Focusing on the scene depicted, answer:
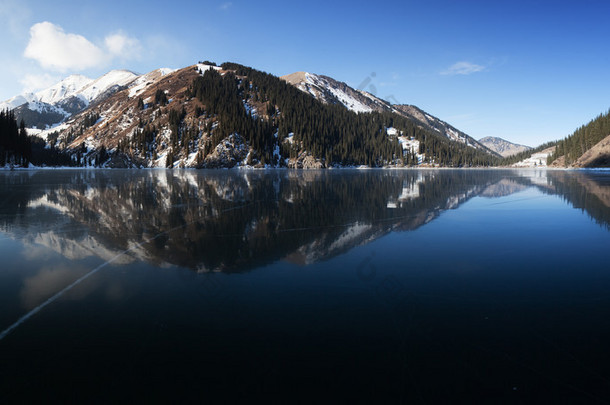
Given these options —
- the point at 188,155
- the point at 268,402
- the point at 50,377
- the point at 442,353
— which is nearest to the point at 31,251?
the point at 50,377

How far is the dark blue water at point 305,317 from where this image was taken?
426 centimetres

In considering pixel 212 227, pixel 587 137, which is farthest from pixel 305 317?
pixel 587 137

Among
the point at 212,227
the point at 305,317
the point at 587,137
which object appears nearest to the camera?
the point at 305,317

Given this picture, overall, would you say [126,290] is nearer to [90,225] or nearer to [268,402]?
[268,402]

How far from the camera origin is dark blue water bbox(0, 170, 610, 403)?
4.26 m

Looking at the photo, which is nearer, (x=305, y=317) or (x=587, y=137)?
(x=305, y=317)

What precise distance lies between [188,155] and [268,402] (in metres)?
163

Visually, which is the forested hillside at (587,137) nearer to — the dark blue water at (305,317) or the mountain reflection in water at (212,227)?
the mountain reflection in water at (212,227)

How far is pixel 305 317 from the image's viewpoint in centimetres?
608

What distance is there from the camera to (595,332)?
555 cm

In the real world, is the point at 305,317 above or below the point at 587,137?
below

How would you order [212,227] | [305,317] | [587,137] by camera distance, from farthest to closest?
1. [587,137]
2. [212,227]
3. [305,317]

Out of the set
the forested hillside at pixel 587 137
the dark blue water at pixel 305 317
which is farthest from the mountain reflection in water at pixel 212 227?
the forested hillside at pixel 587 137

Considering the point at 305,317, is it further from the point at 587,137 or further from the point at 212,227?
the point at 587,137
